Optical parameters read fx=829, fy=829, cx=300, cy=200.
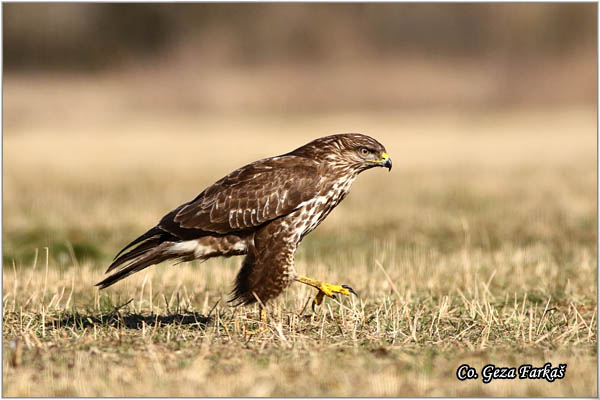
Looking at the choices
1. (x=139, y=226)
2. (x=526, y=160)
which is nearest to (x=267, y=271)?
(x=139, y=226)

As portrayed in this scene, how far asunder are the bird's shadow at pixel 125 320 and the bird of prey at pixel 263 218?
0.32m

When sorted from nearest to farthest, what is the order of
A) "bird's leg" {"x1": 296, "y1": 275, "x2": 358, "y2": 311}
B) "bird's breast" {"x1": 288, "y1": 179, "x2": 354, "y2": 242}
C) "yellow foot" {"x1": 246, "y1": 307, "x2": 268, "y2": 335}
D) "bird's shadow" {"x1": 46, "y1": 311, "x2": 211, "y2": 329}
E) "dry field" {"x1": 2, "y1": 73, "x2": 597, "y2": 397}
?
1. "dry field" {"x1": 2, "y1": 73, "x2": 597, "y2": 397}
2. "yellow foot" {"x1": 246, "y1": 307, "x2": 268, "y2": 335}
3. "bird's shadow" {"x1": 46, "y1": 311, "x2": 211, "y2": 329}
4. "bird's breast" {"x1": 288, "y1": 179, "x2": 354, "y2": 242}
5. "bird's leg" {"x1": 296, "y1": 275, "x2": 358, "y2": 311}

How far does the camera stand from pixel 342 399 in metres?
4.53

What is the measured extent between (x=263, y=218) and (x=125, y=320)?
1.37 metres

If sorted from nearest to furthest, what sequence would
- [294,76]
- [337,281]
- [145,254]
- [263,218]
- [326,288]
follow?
[263,218] → [145,254] → [326,288] → [337,281] → [294,76]

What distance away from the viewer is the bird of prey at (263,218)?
6.18 metres

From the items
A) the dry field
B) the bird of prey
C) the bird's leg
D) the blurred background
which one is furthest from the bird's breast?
the blurred background

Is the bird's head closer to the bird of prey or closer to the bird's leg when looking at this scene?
the bird of prey

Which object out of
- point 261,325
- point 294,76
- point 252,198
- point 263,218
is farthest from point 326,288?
point 294,76

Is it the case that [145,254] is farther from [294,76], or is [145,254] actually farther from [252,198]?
[294,76]

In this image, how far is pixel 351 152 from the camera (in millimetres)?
6469

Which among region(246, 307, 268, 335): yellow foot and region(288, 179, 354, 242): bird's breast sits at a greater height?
region(288, 179, 354, 242): bird's breast

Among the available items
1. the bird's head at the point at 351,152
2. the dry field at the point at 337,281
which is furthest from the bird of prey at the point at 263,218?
the dry field at the point at 337,281

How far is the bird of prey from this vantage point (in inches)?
243
